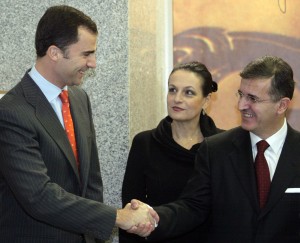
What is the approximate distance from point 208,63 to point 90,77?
2.73ft

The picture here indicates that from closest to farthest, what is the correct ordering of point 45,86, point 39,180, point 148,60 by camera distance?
point 39,180, point 45,86, point 148,60

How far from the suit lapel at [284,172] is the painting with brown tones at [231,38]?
3.67 ft

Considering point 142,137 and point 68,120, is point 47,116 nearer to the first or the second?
point 68,120

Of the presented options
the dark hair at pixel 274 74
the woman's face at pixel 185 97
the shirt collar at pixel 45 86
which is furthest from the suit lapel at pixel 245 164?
the shirt collar at pixel 45 86

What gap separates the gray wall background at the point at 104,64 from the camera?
131 inches

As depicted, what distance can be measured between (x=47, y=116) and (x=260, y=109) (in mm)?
928

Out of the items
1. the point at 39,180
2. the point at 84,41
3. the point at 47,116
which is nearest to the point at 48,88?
the point at 47,116

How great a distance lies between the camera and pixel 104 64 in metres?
3.36

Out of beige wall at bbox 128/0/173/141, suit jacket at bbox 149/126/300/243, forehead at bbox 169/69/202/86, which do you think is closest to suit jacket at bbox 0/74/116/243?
suit jacket at bbox 149/126/300/243

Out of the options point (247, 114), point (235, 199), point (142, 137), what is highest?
point (247, 114)

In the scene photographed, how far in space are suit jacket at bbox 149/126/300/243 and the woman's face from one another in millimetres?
488

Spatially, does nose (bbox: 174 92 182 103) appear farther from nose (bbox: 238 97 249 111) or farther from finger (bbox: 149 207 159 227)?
finger (bbox: 149 207 159 227)

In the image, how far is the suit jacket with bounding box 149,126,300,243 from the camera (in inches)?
105

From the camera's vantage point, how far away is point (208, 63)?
152 inches
